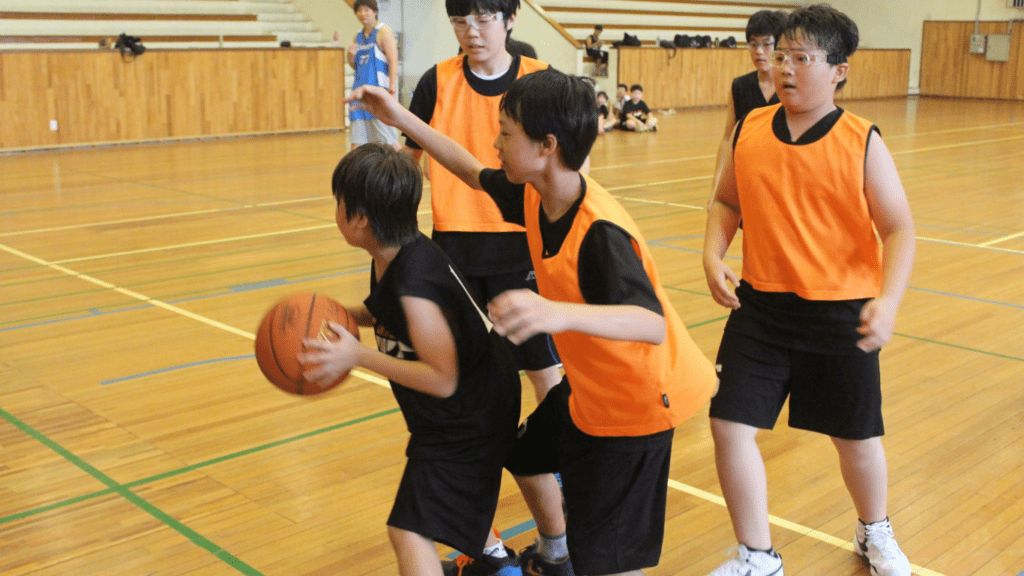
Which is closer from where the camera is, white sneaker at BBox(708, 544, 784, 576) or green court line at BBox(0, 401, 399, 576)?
white sneaker at BBox(708, 544, 784, 576)

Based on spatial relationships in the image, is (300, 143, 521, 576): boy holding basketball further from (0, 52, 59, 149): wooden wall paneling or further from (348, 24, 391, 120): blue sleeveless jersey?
(0, 52, 59, 149): wooden wall paneling

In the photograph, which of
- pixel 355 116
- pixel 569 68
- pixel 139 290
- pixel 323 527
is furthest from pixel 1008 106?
pixel 323 527

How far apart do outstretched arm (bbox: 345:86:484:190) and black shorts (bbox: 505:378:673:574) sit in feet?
2.74

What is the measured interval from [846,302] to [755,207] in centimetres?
32

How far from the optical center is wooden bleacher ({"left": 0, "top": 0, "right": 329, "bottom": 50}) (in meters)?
12.6

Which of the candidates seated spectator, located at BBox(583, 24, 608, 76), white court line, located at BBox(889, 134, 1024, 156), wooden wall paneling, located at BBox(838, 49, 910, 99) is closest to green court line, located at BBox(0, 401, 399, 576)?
white court line, located at BBox(889, 134, 1024, 156)

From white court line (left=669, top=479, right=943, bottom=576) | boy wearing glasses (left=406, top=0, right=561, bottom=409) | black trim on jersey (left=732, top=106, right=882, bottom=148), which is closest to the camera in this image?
black trim on jersey (left=732, top=106, right=882, bottom=148)

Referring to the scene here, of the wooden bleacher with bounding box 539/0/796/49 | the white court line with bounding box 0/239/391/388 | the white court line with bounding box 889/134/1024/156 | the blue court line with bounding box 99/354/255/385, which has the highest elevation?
the wooden bleacher with bounding box 539/0/796/49

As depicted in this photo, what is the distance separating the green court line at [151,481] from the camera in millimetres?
2682

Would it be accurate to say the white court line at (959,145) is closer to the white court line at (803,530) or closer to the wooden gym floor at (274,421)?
the wooden gym floor at (274,421)

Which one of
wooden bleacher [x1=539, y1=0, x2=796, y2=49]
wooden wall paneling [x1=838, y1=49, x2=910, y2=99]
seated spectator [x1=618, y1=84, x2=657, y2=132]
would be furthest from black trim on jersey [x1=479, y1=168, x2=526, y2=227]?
wooden wall paneling [x1=838, y1=49, x2=910, y2=99]

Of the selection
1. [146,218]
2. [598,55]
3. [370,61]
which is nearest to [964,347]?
[146,218]

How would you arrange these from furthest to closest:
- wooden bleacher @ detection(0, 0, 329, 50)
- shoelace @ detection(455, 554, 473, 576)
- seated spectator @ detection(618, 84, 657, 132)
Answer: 1. seated spectator @ detection(618, 84, 657, 132)
2. wooden bleacher @ detection(0, 0, 329, 50)
3. shoelace @ detection(455, 554, 473, 576)

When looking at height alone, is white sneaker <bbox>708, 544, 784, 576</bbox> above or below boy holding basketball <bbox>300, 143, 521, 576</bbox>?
below
